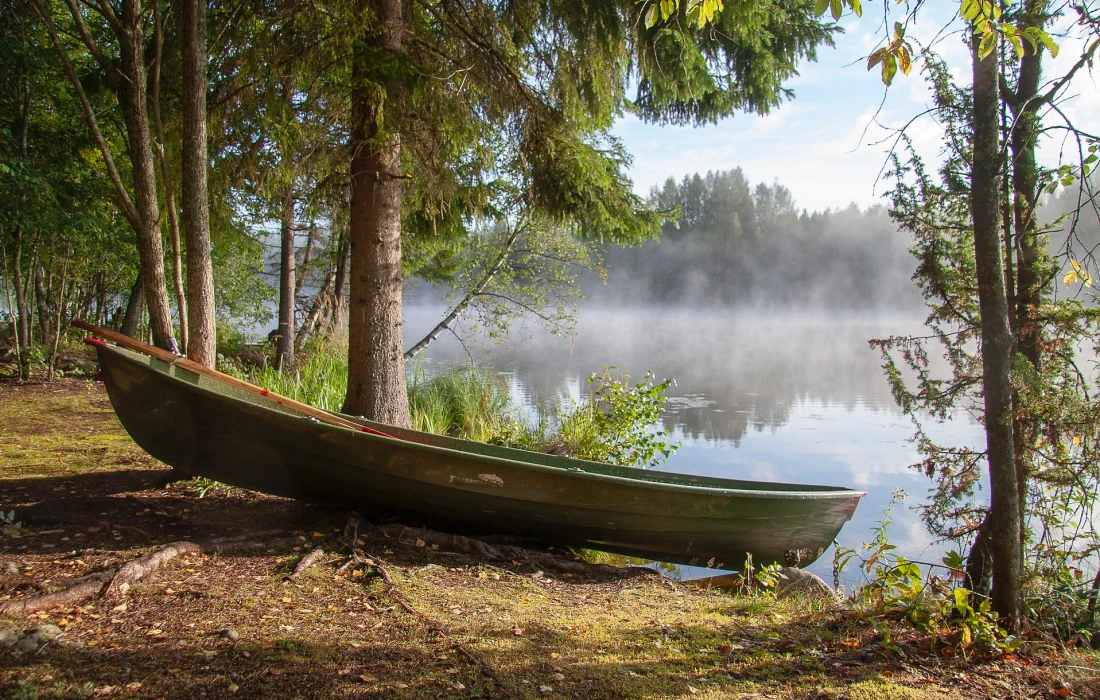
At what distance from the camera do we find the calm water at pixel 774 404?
7.37 meters

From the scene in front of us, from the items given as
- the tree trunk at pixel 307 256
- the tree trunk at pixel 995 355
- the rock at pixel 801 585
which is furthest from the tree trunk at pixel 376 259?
the tree trunk at pixel 307 256

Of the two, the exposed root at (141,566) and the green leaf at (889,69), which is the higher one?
the green leaf at (889,69)

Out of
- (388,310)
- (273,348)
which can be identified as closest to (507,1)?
(388,310)

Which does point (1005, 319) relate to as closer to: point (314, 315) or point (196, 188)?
point (196, 188)

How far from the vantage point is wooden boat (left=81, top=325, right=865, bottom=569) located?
3.48m

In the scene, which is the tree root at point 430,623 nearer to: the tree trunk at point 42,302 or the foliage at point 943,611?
the foliage at point 943,611

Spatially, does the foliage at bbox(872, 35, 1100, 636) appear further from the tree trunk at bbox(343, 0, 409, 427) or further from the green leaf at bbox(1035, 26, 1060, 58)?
the tree trunk at bbox(343, 0, 409, 427)

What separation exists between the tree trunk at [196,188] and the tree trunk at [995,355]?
4.30m

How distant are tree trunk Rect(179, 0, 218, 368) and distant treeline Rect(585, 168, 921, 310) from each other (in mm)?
35150

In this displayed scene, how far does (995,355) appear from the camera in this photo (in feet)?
9.34

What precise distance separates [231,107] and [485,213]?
91.6 inches

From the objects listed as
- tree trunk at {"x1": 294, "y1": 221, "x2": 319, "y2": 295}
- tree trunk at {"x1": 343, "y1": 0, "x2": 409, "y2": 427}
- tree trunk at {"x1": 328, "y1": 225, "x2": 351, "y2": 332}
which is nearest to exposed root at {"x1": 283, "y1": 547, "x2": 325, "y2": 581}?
tree trunk at {"x1": 343, "y1": 0, "x2": 409, "y2": 427}

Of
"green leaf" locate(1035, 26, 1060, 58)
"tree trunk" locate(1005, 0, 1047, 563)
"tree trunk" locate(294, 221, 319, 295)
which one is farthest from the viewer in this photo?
"tree trunk" locate(294, 221, 319, 295)

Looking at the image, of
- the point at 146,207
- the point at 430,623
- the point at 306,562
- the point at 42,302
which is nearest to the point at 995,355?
the point at 430,623
